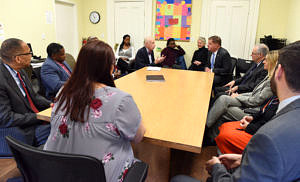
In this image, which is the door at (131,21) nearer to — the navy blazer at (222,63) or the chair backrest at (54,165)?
the navy blazer at (222,63)

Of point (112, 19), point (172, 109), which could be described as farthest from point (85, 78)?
point (112, 19)

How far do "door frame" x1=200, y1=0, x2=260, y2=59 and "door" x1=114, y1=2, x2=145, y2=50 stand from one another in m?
1.63

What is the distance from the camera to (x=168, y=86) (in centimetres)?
→ 261

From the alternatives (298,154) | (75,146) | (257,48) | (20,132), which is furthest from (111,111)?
(257,48)

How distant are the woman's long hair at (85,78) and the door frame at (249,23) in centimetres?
502

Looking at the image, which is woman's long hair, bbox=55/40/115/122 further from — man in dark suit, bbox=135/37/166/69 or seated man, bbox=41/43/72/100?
man in dark suit, bbox=135/37/166/69

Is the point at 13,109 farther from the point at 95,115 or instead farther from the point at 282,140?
the point at 282,140

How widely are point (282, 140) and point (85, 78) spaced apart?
84cm

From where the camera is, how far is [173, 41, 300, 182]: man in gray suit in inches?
28.7

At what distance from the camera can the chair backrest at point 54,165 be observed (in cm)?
79

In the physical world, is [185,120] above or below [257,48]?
below

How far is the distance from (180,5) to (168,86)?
383 centimetres

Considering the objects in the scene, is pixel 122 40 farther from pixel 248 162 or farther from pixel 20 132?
pixel 248 162

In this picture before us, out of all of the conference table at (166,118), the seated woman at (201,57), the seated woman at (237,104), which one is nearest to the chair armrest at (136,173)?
the conference table at (166,118)
